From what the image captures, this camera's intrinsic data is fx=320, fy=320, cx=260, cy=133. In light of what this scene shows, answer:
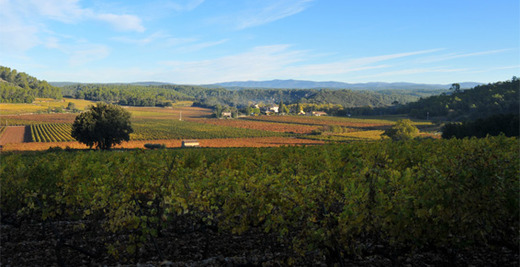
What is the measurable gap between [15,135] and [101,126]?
53.7 meters

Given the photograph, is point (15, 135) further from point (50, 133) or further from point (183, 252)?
point (183, 252)

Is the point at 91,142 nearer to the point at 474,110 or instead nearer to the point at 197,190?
the point at 197,190

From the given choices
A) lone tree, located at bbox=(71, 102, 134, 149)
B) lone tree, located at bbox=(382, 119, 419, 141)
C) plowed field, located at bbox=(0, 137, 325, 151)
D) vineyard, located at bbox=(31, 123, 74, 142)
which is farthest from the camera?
vineyard, located at bbox=(31, 123, 74, 142)

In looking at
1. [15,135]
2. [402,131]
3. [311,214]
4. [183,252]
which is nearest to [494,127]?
[402,131]

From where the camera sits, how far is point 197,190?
8.11 metres

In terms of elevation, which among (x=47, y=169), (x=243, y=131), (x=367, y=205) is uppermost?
(x=367, y=205)

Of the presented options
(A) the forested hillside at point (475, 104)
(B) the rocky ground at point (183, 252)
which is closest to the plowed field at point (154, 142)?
(B) the rocky ground at point (183, 252)

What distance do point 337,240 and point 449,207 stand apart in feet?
7.22

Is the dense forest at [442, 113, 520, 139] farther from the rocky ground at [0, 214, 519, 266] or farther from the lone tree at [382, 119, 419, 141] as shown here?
the rocky ground at [0, 214, 519, 266]

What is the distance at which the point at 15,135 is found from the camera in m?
88.8

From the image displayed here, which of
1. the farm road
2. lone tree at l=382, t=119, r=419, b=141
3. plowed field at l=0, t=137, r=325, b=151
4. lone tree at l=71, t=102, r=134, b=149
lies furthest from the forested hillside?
the farm road

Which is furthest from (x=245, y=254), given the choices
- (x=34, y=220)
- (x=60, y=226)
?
(x=34, y=220)

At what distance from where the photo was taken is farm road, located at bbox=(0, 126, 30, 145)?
7994 centimetres

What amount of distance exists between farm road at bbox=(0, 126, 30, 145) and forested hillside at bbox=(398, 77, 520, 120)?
421 feet
